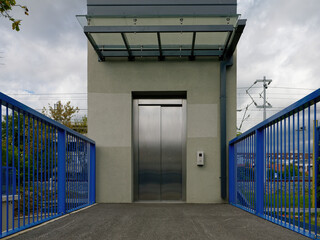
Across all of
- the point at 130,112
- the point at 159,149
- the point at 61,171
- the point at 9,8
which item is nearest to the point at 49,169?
the point at 61,171

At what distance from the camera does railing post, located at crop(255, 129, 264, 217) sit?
4512 millimetres

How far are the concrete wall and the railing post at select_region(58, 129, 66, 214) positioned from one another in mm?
2668

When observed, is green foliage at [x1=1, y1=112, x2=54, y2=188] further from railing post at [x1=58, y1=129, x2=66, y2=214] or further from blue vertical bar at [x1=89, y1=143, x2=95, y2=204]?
blue vertical bar at [x1=89, y1=143, x2=95, y2=204]

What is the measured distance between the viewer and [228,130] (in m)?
7.28

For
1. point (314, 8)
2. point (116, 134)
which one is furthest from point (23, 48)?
point (314, 8)

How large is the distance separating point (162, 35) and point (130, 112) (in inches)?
78.4

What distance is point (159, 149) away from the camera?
306 inches

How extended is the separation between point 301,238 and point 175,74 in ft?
16.3

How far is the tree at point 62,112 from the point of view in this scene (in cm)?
2391

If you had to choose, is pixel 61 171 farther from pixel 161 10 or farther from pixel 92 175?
pixel 161 10

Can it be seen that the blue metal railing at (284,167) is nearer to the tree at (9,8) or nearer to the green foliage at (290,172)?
the green foliage at (290,172)

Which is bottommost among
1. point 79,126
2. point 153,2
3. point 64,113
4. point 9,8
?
point 79,126

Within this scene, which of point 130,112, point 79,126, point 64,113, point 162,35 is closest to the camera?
point 162,35

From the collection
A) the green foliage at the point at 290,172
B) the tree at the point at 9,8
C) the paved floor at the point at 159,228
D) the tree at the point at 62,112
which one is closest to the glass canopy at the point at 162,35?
the tree at the point at 9,8
